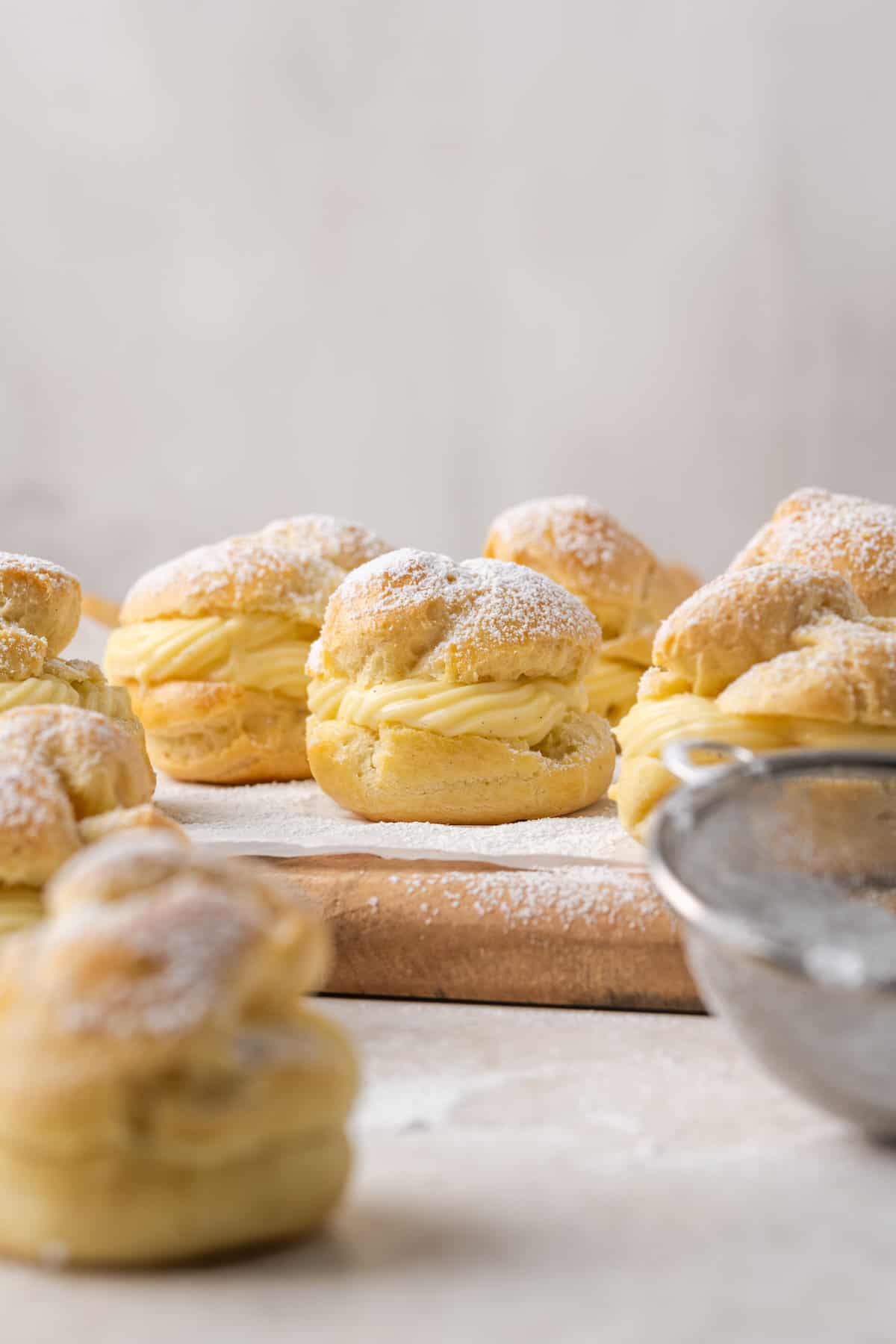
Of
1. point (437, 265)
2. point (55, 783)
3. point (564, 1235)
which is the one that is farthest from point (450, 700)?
point (437, 265)

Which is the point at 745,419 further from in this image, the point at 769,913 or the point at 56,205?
the point at 769,913

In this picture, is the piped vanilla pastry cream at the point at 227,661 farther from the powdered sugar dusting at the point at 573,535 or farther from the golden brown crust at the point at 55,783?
the golden brown crust at the point at 55,783

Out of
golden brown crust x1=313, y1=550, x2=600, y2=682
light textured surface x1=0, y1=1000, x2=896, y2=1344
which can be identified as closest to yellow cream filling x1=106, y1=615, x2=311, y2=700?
golden brown crust x1=313, y1=550, x2=600, y2=682

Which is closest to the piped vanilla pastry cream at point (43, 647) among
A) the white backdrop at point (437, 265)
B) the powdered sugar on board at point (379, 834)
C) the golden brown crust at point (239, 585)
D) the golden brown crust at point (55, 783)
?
the powdered sugar on board at point (379, 834)

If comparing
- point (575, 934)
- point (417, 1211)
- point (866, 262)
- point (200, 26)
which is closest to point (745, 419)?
point (866, 262)

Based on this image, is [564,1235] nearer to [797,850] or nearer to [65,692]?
[797,850]

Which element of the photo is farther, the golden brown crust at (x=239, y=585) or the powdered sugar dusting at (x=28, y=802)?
the golden brown crust at (x=239, y=585)

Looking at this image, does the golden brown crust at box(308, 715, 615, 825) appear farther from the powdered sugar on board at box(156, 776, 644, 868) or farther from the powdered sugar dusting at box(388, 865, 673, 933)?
the powdered sugar dusting at box(388, 865, 673, 933)
